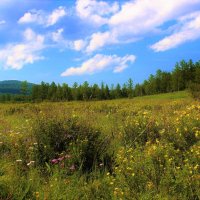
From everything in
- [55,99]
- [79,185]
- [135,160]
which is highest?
[55,99]

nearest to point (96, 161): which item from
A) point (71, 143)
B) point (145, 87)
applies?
point (71, 143)

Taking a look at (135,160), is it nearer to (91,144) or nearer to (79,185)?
(79,185)

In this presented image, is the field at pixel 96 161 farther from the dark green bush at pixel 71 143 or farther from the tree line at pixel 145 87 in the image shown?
the tree line at pixel 145 87

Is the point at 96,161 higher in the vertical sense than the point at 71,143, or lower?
lower

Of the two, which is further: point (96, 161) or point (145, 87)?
point (145, 87)

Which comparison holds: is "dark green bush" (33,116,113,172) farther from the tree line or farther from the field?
the tree line

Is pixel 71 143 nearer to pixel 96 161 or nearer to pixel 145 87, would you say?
pixel 96 161

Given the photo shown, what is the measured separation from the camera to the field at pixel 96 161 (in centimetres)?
500

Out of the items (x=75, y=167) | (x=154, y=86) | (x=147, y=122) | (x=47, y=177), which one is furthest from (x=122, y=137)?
(x=154, y=86)

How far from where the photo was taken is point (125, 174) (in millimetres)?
5336

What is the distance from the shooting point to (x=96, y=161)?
6746 millimetres

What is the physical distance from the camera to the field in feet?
16.4

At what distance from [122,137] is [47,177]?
2.55 m

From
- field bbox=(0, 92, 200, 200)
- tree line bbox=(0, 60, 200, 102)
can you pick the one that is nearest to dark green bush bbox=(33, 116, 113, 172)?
field bbox=(0, 92, 200, 200)
